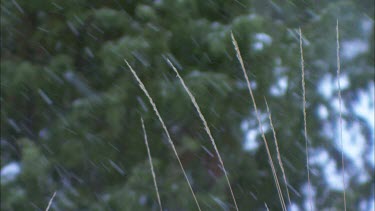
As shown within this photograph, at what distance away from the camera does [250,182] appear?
5.20m

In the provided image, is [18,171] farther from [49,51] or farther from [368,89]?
[368,89]

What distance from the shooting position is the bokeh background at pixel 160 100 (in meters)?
4.73

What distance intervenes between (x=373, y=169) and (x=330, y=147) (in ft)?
1.92

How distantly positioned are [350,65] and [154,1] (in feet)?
5.83

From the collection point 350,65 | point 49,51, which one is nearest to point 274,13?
point 350,65

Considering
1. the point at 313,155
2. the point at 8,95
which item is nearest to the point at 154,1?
the point at 8,95

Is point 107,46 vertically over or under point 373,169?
over

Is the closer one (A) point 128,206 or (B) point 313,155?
(A) point 128,206

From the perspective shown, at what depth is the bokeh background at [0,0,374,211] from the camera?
473 cm

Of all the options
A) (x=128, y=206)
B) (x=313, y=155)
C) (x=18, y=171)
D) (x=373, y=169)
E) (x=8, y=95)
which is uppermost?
(x=8, y=95)

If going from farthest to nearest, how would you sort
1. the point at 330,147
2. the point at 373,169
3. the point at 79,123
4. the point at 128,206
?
the point at 373,169, the point at 330,147, the point at 79,123, the point at 128,206

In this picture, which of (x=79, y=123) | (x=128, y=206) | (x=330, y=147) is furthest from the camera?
(x=330, y=147)

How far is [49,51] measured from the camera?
5215mm

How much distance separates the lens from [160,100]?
4.80 metres
